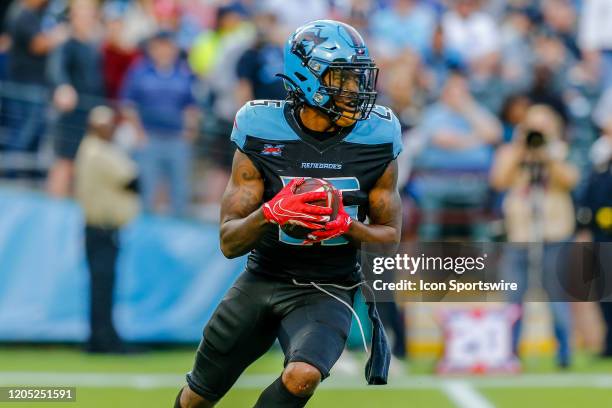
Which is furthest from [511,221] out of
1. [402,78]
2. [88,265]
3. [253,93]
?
[88,265]

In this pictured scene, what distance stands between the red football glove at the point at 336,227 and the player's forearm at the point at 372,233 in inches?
2.7

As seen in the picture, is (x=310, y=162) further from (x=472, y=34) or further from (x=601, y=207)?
(x=472, y=34)

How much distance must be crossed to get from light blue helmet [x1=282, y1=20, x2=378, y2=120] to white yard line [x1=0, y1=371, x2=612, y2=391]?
364cm

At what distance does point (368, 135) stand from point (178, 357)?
4.87 m

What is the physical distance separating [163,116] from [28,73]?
1.31 metres

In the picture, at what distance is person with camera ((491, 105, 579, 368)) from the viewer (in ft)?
29.3

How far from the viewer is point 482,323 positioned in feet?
29.6

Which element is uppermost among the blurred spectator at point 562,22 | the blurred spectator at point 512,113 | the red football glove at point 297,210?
the red football glove at point 297,210

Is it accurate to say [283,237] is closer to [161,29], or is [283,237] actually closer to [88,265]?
[88,265]

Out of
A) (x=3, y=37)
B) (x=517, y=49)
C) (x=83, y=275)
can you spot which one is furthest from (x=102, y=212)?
(x=517, y=49)

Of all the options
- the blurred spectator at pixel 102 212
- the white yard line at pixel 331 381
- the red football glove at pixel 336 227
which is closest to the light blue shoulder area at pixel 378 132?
the red football glove at pixel 336 227

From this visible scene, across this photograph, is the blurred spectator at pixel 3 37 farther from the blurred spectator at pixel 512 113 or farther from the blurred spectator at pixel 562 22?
the blurred spectator at pixel 562 22

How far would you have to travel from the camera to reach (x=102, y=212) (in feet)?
30.5

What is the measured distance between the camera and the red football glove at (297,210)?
4.52 metres
